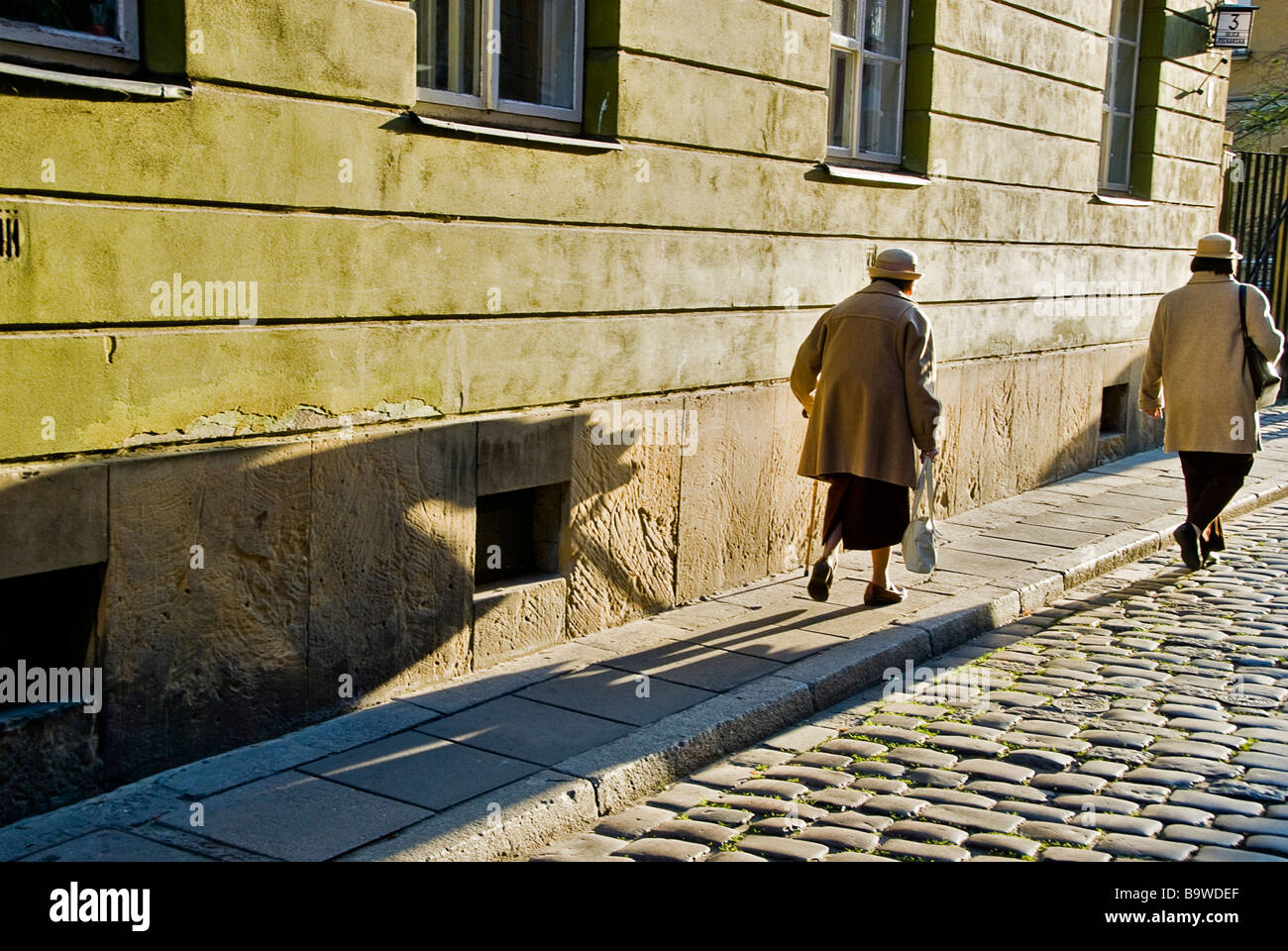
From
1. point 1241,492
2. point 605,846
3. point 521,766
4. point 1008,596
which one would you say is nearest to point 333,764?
point 521,766

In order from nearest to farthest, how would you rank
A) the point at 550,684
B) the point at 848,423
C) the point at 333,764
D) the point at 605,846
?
the point at 605,846 → the point at 333,764 → the point at 550,684 → the point at 848,423

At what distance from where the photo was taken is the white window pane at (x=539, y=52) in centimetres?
618

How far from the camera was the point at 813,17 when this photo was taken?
25.5 feet

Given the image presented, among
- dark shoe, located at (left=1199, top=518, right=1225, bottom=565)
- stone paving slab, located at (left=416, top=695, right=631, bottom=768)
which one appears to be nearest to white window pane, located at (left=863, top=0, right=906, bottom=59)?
dark shoe, located at (left=1199, top=518, right=1225, bottom=565)

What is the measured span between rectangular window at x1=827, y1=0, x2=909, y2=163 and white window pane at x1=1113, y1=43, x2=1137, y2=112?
4171mm

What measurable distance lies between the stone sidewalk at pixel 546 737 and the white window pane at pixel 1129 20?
21.2 ft

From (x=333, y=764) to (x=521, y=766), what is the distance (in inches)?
25.9

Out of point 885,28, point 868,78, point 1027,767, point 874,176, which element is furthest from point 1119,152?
point 1027,767

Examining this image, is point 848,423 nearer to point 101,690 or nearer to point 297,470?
point 297,470

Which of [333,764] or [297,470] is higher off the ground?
[297,470]

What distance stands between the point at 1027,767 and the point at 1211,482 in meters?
4.19

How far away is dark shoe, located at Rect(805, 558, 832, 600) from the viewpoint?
7031 millimetres

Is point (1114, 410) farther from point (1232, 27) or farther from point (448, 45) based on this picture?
point (448, 45)

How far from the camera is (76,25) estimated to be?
445 cm
